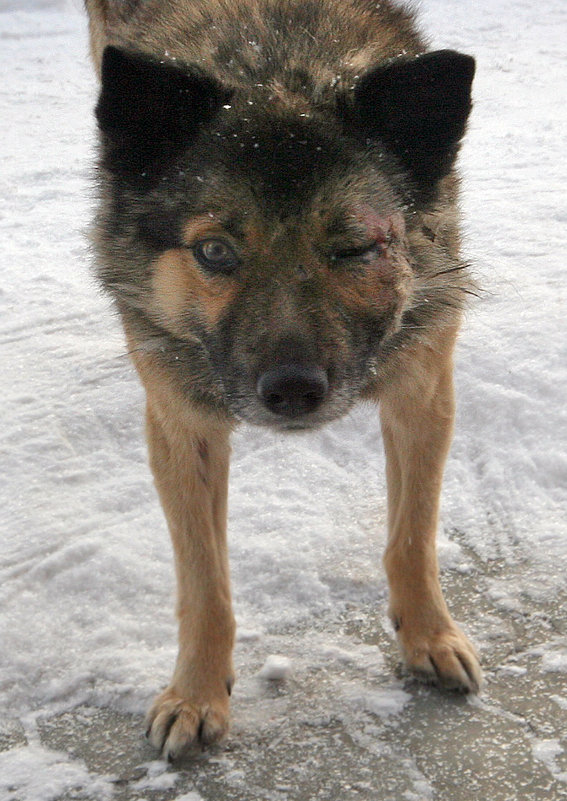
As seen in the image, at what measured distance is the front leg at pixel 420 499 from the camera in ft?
10.9

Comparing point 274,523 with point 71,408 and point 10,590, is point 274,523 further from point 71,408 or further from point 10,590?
point 71,408

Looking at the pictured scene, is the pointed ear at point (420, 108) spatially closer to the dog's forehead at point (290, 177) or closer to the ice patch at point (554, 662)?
the dog's forehead at point (290, 177)

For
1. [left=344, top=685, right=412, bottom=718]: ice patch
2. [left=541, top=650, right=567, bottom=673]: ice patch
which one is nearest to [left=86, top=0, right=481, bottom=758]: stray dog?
[left=344, top=685, right=412, bottom=718]: ice patch

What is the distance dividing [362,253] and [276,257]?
0.25 m

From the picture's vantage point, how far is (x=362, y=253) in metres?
2.74

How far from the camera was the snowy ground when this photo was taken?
9.53ft

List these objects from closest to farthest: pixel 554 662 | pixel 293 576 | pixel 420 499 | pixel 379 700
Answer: pixel 379 700, pixel 554 662, pixel 420 499, pixel 293 576

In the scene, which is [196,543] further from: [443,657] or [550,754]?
[550,754]

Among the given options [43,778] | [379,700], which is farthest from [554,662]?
[43,778]

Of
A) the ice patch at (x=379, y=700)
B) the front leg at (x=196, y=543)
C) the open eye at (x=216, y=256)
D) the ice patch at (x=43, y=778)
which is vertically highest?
the open eye at (x=216, y=256)

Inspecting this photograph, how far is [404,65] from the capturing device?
2.73m

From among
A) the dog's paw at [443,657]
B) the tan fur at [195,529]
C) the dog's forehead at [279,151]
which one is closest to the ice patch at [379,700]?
the dog's paw at [443,657]

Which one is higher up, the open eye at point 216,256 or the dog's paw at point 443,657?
the open eye at point 216,256

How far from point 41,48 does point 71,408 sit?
30.9 feet
